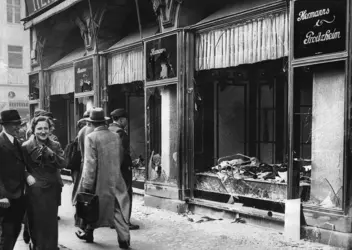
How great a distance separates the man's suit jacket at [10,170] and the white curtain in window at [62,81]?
29.2 feet

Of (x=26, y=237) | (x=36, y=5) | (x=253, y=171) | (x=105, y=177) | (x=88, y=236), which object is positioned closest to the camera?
(x=105, y=177)

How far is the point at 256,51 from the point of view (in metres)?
7.41

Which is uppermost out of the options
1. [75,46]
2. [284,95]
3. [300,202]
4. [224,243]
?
[75,46]

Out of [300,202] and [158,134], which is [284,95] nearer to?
[158,134]

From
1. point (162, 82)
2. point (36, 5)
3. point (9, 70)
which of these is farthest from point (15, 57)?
point (162, 82)

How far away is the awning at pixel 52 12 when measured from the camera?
1226 cm

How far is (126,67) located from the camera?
11156mm

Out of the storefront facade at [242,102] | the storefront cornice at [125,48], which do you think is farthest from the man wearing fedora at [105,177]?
the storefront cornice at [125,48]

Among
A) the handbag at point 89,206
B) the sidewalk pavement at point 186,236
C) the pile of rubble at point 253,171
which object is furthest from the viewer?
the pile of rubble at point 253,171

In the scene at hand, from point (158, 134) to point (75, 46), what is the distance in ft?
23.3

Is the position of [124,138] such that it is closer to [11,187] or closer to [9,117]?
[9,117]

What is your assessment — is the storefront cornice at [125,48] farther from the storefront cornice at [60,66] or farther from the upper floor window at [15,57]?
the upper floor window at [15,57]

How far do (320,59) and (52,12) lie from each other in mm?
9290

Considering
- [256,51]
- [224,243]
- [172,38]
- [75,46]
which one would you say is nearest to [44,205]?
[224,243]
